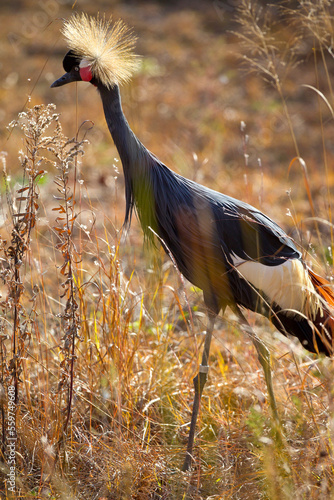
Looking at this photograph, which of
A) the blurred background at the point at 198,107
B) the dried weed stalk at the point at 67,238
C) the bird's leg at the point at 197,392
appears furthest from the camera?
the blurred background at the point at 198,107

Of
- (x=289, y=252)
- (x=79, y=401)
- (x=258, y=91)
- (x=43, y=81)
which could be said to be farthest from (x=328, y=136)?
(x=79, y=401)

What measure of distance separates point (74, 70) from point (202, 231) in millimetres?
787

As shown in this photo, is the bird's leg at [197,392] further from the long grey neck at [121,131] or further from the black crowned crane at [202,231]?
the long grey neck at [121,131]

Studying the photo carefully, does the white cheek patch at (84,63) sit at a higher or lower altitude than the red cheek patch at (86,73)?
higher

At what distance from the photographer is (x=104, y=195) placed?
16.3 feet

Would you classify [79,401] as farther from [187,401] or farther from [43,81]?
[43,81]

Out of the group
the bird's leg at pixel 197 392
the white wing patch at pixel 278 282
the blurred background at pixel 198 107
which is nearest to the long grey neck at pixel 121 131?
the white wing patch at pixel 278 282

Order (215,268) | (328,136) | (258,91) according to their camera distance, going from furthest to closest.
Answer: (258,91), (328,136), (215,268)

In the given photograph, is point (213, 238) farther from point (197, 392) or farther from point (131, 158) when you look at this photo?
point (197, 392)

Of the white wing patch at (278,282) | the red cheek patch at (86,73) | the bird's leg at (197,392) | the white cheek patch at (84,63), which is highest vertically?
the white cheek patch at (84,63)

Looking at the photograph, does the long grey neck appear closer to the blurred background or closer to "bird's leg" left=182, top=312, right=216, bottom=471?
"bird's leg" left=182, top=312, right=216, bottom=471

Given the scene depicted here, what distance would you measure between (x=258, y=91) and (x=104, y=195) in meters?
3.86

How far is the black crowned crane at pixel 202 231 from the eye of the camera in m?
1.79

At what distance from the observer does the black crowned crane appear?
179 cm
